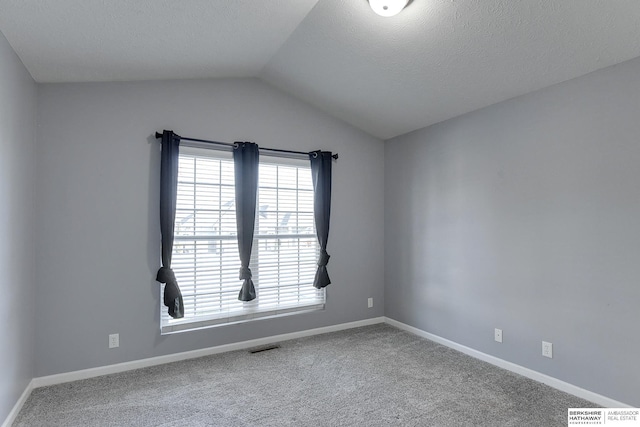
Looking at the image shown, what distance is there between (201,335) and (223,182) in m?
1.54

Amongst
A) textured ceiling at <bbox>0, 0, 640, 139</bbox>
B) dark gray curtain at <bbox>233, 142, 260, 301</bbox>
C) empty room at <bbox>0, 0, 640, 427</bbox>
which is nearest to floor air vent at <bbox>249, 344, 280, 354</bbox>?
empty room at <bbox>0, 0, 640, 427</bbox>

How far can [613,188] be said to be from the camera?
8.09 feet

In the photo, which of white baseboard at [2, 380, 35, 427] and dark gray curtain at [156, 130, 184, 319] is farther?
dark gray curtain at [156, 130, 184, 319]

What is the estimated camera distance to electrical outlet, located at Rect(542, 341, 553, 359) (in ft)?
9.21

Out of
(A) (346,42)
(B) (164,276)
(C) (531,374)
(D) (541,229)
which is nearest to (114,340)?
(B) (164,276)

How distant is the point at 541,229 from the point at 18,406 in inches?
164

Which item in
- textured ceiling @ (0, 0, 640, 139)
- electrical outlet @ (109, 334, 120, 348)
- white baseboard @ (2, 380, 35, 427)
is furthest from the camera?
electrical outlet @ (109, 334, 120, 348)

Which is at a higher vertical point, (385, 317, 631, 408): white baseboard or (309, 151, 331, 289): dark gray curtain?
(309, 151, 331, 289): dark gray curtain

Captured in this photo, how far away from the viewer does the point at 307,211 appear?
410cm

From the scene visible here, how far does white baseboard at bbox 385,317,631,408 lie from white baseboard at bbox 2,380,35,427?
3.63 meters

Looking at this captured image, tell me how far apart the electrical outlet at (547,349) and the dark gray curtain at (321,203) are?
2137 mm

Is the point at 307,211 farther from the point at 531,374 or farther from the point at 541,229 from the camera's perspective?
the point at 531,374

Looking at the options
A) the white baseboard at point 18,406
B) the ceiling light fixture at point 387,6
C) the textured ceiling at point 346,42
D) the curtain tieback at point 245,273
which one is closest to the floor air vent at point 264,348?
the curtain tieback at point 245,273

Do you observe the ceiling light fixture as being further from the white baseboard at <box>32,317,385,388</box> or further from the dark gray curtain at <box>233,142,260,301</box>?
the white baseboard at <box>32,317,385,388</box>
